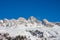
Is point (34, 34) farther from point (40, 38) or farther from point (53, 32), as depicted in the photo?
point (53, 32)

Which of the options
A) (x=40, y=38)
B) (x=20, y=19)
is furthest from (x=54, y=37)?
(x=20, y=19)

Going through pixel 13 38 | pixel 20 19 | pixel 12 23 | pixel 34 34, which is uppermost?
pixel 20 19

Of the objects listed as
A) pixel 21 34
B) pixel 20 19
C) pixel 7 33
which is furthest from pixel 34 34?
pixel 20 19

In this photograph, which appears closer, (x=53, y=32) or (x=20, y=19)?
(x=53, y=32)

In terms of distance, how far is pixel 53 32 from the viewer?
19.8m

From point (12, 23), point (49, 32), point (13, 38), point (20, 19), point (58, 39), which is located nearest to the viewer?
point (13, 38)

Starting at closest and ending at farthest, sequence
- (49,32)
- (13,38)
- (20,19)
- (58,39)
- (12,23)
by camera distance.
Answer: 1. (13,38)
2. (58,39)
3. (49,32)
4. (12,23)
5. (20,19)

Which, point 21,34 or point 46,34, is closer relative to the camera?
point 21,34

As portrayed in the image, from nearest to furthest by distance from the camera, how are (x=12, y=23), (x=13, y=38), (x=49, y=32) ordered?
(x=13, y=38), (x=49, y=32), (x=12, y=23)

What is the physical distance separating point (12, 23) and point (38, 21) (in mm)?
5853

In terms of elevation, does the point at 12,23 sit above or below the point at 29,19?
below

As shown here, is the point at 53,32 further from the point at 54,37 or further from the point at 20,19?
the point at 20,19

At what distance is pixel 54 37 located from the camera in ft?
61.1

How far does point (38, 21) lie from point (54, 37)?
1083 centimetres
